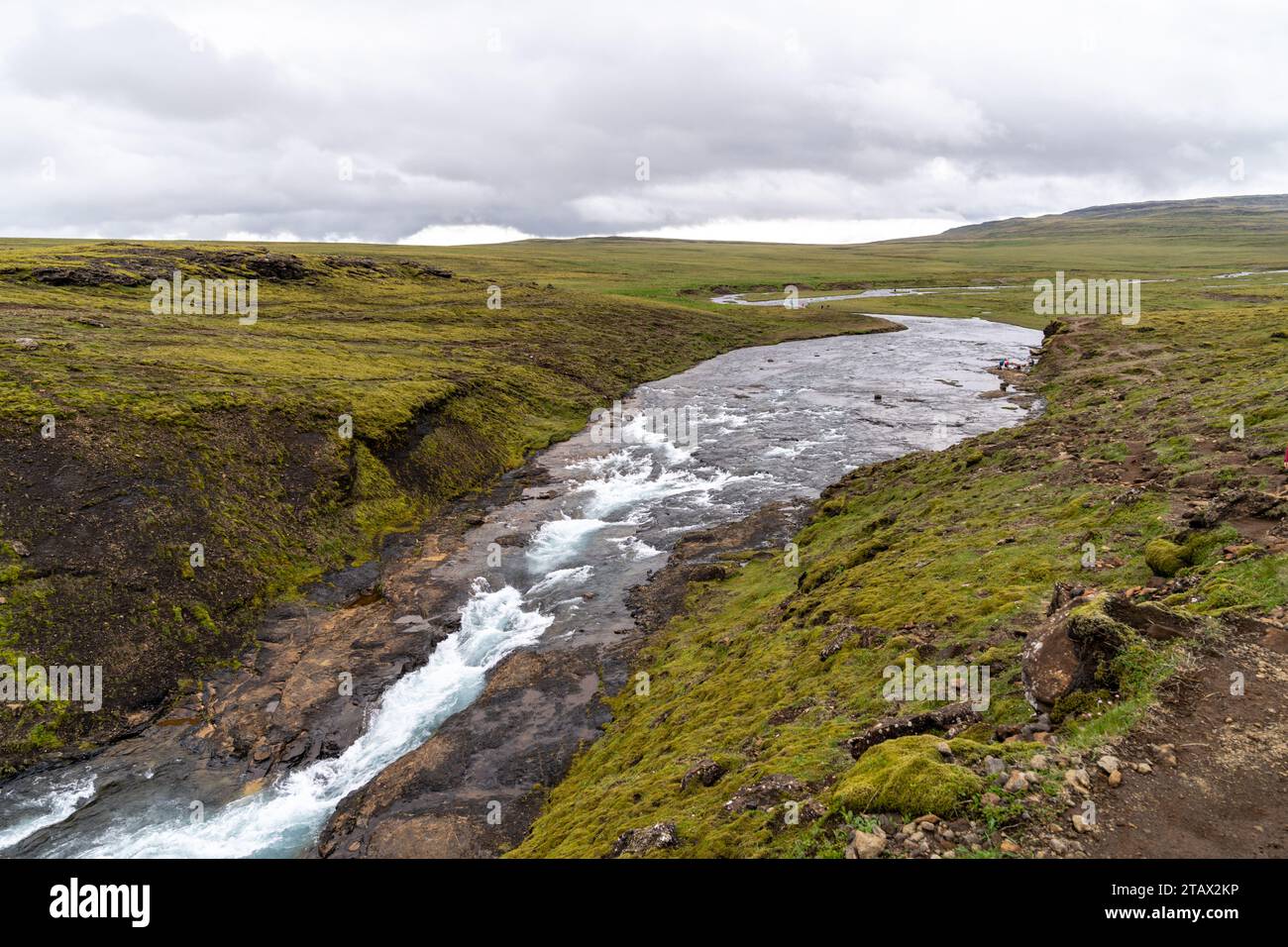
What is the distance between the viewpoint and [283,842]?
61.4ft

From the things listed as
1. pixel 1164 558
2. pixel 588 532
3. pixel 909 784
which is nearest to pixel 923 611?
pixel 1164 558

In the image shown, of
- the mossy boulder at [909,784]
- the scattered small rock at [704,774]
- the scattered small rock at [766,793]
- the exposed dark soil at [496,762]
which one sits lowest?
the exposed dark soil at [496,762]

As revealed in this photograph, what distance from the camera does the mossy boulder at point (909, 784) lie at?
10.6 m

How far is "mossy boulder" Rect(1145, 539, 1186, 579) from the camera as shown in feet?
55.3

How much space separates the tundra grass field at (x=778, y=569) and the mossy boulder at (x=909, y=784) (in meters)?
0.04

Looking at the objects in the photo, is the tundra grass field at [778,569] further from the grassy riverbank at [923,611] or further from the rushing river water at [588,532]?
the rushing river water at [588,532]

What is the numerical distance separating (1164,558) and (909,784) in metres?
11.4

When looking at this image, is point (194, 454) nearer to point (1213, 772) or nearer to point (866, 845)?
point (866, 845)

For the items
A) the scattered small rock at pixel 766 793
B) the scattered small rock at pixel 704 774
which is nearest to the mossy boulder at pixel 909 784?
the scattered small rock at pixel 766 793

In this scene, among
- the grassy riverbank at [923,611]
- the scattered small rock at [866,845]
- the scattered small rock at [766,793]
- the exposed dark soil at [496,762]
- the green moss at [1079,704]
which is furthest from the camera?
the exposed dark soil at [496,762]

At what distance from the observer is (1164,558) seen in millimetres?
17141

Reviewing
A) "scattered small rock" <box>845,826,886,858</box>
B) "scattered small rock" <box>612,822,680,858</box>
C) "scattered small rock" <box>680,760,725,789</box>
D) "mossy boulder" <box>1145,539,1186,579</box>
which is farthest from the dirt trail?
"scattered small rock" <box>680,760,725,789</box>

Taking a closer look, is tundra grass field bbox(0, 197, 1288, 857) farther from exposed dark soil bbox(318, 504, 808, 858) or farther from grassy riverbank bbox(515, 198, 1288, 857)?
exposed dark soil bbox(318, 504, 808, 858)

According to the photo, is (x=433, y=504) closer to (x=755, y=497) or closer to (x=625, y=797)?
(x=755, y=497)
